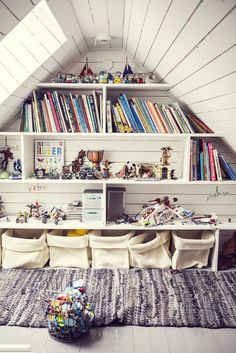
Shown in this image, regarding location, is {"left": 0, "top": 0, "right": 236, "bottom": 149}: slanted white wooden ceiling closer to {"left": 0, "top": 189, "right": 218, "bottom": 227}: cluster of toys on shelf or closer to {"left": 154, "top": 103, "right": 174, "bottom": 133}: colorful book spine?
{"left": 154, "top": 103, "right": 174, "bottom": 133}: colorful book spine

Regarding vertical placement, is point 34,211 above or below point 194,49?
below

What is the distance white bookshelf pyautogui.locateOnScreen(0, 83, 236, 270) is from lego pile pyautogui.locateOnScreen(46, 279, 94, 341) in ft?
2.84

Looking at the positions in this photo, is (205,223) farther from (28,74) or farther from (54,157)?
(28,74)

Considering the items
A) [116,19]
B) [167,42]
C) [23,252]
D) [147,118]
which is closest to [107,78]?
[147,118]

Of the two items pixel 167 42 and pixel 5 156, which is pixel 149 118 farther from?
pixel 5 156

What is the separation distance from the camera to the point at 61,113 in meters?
2.57

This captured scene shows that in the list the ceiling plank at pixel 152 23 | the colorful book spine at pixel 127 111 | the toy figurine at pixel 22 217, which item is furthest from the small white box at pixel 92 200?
the ceiling plank at pixel 152 23

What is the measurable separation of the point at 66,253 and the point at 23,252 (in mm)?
356

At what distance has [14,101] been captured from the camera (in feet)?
7.86

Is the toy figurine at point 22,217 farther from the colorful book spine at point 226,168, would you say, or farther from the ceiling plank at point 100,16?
the colorful book spine at point 226,168

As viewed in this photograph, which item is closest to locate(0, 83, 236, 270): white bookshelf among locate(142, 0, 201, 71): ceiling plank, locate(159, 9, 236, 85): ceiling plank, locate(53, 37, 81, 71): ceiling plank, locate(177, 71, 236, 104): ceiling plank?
locate(53, 37, 81, 71): ceiling plank

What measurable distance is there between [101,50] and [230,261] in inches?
85.1

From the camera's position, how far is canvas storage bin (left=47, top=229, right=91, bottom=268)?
2.62 m

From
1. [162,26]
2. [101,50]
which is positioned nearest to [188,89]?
[162,26]
